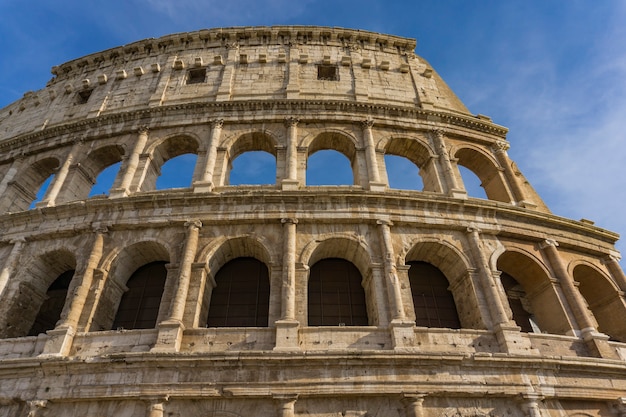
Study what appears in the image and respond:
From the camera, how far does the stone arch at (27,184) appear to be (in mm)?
13969

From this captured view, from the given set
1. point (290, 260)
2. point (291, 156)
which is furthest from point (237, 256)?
point (291, 156)

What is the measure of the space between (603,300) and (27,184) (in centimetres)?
2005

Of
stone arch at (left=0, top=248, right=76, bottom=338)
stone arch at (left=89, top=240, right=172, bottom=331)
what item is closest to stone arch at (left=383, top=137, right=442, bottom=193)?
stone arch at (left=89, top=240, right=172, bottom=331)

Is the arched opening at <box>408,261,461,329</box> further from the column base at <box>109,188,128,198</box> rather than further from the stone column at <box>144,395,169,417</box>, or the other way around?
the column base at <box>109,188,128,198</box>

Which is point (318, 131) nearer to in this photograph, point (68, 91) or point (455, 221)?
point (455, 221)

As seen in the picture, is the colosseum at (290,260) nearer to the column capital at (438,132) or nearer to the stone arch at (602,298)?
the stone arch at (602,298)

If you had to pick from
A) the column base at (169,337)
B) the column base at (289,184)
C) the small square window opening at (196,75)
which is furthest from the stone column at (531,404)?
the small square window opening at (196,75)

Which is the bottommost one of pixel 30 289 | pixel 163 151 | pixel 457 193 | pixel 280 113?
pixel 30 289

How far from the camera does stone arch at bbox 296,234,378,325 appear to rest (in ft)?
32.9

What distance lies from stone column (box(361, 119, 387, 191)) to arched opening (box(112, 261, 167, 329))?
6.82 metres

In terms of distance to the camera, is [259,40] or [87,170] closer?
[87,170]

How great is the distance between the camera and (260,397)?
27.2 ft

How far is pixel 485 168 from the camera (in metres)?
14.7

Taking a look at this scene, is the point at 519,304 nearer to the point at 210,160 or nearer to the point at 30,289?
the point at 210,160
